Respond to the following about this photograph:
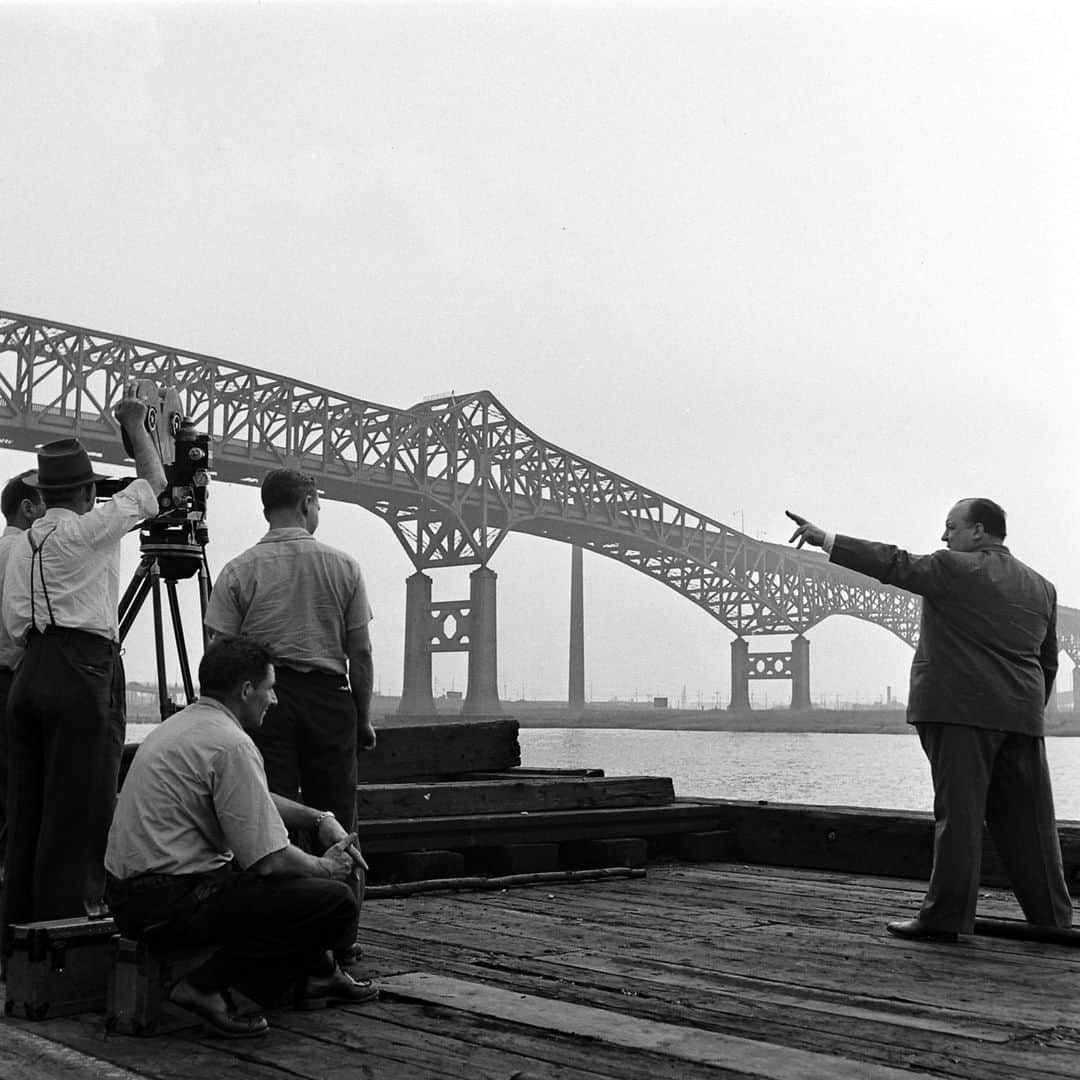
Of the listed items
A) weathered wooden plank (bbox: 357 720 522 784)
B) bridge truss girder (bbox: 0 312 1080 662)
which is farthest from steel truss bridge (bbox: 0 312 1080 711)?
weathered wooden plank (bbox: 357 720 522 784)

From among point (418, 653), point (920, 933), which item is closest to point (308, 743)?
point (920, 933)

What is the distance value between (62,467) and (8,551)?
33 centimetres

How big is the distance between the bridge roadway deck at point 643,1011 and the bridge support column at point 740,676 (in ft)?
312

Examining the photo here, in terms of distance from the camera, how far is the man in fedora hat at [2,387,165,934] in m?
3.80

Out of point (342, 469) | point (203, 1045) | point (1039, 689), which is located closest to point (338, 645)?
point (203, 1045)

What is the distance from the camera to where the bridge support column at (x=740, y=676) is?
326ft

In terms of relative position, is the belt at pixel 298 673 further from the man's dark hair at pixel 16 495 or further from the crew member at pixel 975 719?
the crew member at pixel 975 719

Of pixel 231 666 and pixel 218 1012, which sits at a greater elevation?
pixel 231 666

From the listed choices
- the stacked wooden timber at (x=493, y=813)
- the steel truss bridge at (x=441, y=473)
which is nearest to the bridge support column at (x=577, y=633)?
the steel truss bridge at (x=441, y=473)

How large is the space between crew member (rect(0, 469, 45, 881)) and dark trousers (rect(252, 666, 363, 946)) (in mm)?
760

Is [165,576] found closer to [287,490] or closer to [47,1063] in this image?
[287,490]

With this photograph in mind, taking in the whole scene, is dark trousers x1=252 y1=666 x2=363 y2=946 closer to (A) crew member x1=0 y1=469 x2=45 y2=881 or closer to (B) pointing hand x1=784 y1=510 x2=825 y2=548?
(A) crew member x1=0 y1=469 x2=45 y2=881

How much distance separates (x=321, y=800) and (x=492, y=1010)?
0.89 metres

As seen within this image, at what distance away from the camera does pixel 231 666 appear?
3.40 meters
